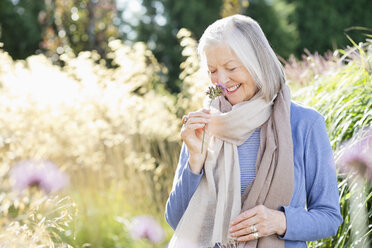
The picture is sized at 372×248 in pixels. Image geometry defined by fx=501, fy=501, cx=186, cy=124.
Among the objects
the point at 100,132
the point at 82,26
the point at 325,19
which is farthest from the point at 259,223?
the point at 325,19

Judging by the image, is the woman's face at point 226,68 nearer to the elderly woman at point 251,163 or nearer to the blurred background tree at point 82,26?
the elderly woman at point 251,163

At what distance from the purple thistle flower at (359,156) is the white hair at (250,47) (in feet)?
1.57

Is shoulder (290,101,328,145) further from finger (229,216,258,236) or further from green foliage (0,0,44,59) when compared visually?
green foliage (0,0,44,59)

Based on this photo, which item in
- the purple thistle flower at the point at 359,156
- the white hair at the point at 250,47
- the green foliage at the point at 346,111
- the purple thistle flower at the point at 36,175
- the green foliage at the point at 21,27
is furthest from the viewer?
the green foliage at the point at 21,27

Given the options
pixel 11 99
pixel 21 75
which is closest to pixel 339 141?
pixel 11 99

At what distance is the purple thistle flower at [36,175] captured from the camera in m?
3.14

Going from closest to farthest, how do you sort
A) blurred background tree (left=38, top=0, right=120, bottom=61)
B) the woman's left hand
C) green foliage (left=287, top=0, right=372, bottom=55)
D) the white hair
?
the woman's left hand
the white hair
blurred background tree (left=38, top=0, right=120, bottom=61)
green foliage (left=287, top=0, right=372, bottom=55)

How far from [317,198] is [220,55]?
643 mm

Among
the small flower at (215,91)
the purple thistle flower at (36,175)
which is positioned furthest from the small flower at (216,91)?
the purple thistle flower at (36,175)

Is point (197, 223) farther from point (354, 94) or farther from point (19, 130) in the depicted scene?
point (19, 130)

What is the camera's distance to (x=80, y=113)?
423cm

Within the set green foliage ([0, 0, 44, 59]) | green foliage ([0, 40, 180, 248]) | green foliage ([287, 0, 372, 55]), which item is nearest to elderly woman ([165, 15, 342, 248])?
green foliage ([0, 40, 180, 248])

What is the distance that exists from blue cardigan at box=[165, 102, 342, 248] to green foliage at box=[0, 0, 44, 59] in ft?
49.2

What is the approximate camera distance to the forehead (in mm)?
1886
